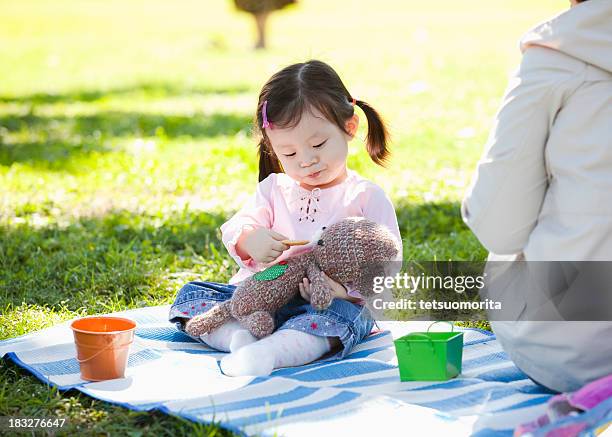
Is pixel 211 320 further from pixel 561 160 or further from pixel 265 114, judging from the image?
pixel 561 160

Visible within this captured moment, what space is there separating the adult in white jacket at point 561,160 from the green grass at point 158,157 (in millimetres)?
1011

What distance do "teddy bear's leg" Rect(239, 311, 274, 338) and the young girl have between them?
Answer: 3 cm

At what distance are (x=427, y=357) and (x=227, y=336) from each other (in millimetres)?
765

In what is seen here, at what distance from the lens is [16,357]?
3080mm

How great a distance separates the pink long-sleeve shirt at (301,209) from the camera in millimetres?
3416

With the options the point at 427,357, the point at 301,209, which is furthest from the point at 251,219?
the point at 427,357

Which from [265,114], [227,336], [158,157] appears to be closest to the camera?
[227,336]

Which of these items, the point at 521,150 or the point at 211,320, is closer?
the point at 521,150

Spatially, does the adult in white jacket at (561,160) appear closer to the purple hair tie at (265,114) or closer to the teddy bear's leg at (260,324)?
the teddy bear's leg at (260,324)

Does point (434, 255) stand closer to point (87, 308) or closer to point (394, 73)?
point (87, 308)

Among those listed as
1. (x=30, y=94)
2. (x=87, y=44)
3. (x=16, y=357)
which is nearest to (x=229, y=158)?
(x=16, y=357)

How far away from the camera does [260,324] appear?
316cm

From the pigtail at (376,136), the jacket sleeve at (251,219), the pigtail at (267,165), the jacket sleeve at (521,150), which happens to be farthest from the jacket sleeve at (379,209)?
the jacket sleeve at (521,150)

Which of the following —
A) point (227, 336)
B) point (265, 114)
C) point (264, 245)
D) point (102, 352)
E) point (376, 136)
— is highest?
point (265, 114)
